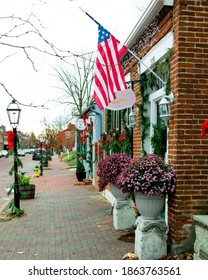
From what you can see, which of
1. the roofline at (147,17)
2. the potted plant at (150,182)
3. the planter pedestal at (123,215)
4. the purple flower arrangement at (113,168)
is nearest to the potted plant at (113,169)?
the purple flower arrangement at (113,168)

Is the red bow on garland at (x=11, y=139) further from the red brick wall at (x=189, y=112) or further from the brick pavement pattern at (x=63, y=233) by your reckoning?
the red brick wall at (x=189, y=112)

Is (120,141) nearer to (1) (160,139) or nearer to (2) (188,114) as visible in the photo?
(1) (160,139)

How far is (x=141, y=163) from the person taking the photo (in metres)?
5.30

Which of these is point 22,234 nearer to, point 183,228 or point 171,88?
point 183,228

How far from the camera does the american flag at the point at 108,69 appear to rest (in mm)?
6281

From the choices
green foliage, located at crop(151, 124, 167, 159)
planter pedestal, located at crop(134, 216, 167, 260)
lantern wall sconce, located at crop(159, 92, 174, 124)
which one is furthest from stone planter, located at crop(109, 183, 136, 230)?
lantern wall sconce, located at crop(159, 92, 174, 124)

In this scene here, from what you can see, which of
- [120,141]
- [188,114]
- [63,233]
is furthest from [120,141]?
[188,114]

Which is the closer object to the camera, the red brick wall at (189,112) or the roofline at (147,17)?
the red brick wall at (189,112)

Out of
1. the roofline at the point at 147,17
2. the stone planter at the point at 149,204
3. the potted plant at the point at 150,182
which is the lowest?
the stone planter at the point at 149,204

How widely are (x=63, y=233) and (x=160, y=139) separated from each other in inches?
107

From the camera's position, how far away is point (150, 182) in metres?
5.08

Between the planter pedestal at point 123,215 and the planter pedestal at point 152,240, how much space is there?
71.5 inches

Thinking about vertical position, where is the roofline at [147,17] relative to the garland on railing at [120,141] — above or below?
above
